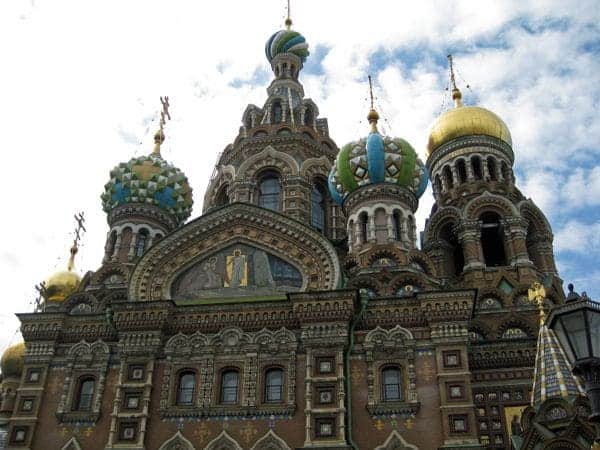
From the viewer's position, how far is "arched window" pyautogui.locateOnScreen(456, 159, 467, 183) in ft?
62.1

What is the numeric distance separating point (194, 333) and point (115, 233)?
5.46m

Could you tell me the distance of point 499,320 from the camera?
14.9m

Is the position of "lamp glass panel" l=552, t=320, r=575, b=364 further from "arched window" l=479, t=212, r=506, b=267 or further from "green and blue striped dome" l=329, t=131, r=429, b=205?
"arched window" l=479, t=212, r=506, b=267

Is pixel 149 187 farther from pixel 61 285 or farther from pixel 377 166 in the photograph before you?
pixel 377 166

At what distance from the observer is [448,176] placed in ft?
63.3

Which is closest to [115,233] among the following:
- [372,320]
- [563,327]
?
[372,320]

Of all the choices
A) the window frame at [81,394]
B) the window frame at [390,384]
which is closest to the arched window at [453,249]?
the window frame at [390,384]

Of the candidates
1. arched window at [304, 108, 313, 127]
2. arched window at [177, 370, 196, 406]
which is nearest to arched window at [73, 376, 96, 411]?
arched window at [177, 370, 196, 406]

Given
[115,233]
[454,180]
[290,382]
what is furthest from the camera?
[454,180]

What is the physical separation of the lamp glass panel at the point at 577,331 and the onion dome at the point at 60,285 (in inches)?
646

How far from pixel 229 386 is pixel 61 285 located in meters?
8.90

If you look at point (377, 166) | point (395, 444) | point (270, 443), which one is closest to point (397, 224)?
point (377, 166)

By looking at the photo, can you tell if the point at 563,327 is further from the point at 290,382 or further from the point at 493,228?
the point at 493,228

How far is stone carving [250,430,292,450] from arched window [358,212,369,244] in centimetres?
533
